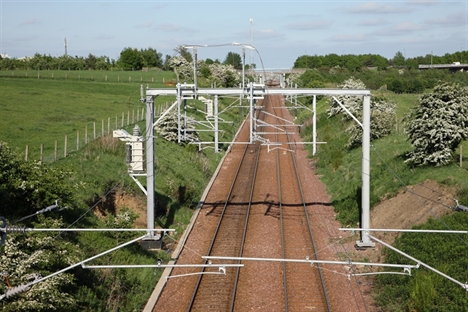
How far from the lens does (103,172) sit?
2505 cm

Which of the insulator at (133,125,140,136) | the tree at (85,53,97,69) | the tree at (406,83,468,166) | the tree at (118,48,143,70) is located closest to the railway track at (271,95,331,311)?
the tree at (406,83,468,166)

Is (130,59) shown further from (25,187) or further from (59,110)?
(25,187)

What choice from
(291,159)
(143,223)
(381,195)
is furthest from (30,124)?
(381,195)

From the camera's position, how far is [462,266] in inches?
646

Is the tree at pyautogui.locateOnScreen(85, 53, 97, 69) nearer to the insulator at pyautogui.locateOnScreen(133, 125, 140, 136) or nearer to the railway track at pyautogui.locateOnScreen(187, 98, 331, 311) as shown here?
the railway track at pyautogui.locateOnScreen(187, 98, 331, 311)

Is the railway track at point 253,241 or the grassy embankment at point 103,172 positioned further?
the grassy embankment at point 103,172

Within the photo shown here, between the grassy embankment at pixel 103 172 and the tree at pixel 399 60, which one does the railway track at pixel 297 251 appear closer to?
the grassy embankment at pixel 103 172

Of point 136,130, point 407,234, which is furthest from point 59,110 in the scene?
point 407,234

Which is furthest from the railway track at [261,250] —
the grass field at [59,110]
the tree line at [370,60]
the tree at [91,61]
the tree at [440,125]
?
the tree line at [370,60]

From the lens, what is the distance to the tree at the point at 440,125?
970 inches

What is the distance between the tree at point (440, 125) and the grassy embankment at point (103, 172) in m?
10.3

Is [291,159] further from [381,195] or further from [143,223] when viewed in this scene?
[143,223]

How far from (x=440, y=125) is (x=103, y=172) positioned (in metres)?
13.9

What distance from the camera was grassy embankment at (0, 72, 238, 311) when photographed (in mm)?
17453
